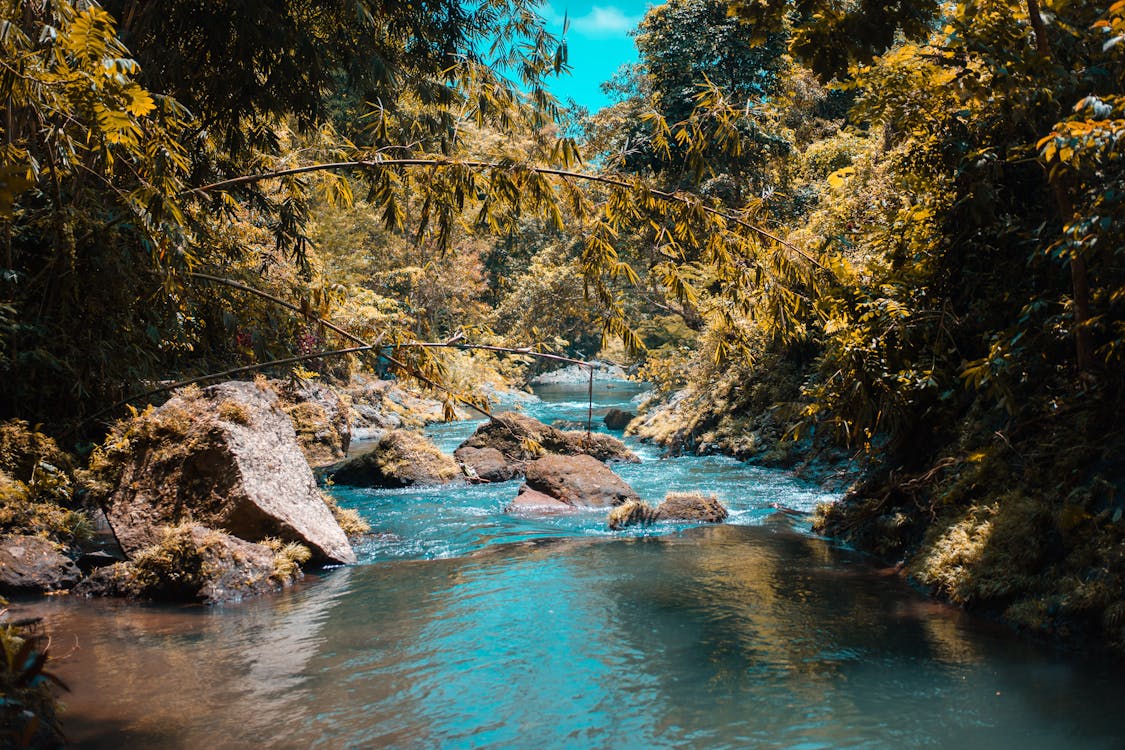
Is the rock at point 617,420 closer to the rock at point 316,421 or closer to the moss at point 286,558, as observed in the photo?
the rock at point 316,421

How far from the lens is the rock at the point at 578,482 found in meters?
11.6

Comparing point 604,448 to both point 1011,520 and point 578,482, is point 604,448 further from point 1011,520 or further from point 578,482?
point 1011,520

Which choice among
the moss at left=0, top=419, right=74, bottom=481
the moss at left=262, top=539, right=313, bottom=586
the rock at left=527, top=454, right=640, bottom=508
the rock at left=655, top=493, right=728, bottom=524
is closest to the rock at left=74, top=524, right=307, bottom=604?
the moss at left=262, top=539, right=313, bottom=586

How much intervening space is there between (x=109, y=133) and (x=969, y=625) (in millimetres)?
6721

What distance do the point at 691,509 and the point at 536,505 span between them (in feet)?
7.46

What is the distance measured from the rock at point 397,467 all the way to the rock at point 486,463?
41cm

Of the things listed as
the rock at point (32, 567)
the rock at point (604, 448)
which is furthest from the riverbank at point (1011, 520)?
the rock at point (32, 567)

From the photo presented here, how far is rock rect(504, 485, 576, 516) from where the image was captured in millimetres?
11070

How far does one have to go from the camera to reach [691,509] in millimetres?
10359

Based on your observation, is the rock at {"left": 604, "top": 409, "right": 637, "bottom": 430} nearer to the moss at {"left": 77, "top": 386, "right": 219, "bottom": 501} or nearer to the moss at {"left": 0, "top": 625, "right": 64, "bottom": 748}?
the moss at {"left": 77, "top": 386, "right": 219, "bottom": 501}

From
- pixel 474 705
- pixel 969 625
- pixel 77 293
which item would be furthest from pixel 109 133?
pixel 969 625

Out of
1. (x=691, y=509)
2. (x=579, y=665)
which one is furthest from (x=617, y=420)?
(x=579, y=665)

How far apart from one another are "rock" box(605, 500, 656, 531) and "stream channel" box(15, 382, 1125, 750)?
1715mm

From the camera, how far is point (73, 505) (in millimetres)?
7977
